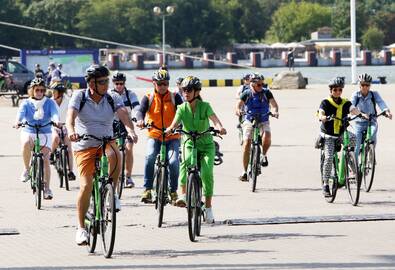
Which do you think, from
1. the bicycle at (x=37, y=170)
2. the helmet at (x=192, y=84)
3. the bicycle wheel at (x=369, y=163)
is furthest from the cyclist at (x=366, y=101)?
the helmet at (x=192, y=84)

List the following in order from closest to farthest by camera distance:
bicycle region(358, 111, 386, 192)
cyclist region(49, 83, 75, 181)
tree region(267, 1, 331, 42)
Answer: bicycle region(358, 111, 386, 192) → cyclist region(49, 83, 75, 181) → tree region(267, 1, 331, 42)

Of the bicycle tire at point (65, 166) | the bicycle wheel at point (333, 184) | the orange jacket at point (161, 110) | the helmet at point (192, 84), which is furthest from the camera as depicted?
the bicycle tire at point (65, 166)

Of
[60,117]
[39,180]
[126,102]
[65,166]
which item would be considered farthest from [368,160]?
[60,117]

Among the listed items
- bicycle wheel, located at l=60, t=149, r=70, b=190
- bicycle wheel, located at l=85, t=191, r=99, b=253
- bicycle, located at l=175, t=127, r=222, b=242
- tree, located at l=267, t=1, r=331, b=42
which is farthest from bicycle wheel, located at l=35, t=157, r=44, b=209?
tree, located at l=267, t=1, r=331, b=42

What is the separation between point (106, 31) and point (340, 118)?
432 ft

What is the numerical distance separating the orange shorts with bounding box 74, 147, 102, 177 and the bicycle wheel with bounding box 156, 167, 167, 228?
172cm

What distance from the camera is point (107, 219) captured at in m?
11.0

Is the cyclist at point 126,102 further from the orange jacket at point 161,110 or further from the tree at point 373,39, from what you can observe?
the tree at point 373,39

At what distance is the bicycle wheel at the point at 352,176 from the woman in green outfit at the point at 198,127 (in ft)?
8.06

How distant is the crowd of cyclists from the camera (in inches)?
451

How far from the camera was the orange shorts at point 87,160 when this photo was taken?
11.4m

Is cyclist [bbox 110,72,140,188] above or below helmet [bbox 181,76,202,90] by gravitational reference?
below

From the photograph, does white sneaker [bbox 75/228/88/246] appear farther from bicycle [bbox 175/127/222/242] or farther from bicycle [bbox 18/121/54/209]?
bicycle [bbox 18/121/54/209]

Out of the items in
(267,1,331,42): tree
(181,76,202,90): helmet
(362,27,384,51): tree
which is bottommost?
(181,76,202,90): helmet
